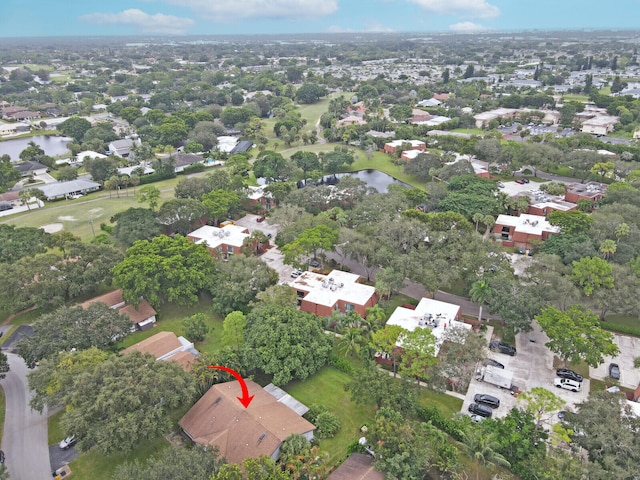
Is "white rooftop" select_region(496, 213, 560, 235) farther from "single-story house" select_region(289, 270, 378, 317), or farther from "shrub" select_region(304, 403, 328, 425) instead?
"shrub" select_region(304, 403, 328, 425)

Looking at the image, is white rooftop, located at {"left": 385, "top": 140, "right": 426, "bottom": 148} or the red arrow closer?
the red arrow

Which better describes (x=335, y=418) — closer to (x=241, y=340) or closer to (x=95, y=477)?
(x=241, y=340)

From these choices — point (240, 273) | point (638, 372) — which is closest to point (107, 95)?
point (240, 273)

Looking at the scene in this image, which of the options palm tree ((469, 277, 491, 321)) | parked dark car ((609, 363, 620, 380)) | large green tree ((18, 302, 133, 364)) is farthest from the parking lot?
large green tree ((18, 302, 133, 364))

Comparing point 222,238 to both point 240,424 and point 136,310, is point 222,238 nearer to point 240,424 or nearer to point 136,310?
point 136,310

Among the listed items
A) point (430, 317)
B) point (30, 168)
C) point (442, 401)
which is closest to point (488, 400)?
point (442, 401)
